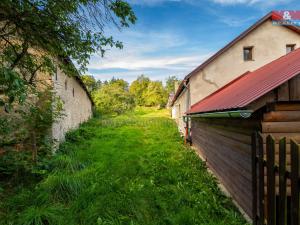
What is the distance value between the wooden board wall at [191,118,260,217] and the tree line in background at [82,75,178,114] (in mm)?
8427

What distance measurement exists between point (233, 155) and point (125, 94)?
133ft

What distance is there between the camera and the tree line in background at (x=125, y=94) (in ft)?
121

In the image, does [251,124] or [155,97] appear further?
[155,97]

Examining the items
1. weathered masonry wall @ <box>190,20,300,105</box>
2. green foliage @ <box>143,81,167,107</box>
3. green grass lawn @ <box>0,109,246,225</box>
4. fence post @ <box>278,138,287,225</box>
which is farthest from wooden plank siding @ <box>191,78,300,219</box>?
green foliage @ <box>143,81,167,107</box>

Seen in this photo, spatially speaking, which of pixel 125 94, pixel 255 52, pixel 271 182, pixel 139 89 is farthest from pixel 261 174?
pixel 139 89

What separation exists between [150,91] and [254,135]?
58.7 metres

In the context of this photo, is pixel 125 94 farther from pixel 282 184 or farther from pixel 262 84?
pixel 282 184

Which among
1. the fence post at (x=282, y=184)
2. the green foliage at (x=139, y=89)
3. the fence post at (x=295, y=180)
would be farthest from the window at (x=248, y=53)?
the green foliage at (x=139, y=89)

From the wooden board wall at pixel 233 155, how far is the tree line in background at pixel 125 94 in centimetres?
843

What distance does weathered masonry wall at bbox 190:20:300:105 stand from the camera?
11.3m

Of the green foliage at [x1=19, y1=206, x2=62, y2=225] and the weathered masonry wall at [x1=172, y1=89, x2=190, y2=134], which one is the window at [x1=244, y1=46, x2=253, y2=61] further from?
the green foliage at [x1=19, y1=206, x2=62, y2=225]

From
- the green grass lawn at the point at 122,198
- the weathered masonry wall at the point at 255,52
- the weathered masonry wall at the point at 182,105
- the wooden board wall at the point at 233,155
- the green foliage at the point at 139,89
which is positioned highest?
the green foliage at the point at 139,89

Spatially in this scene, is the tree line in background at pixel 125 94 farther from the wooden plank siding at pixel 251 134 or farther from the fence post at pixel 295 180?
the fence post at pixel 295 180

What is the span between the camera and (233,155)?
549cm
